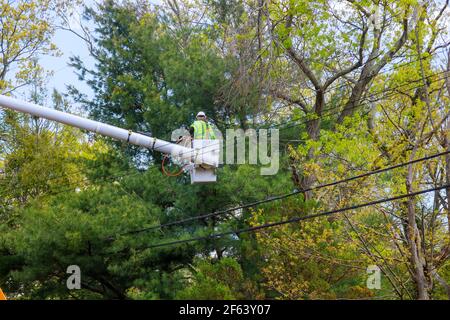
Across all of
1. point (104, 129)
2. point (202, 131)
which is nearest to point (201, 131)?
point (202, 131)

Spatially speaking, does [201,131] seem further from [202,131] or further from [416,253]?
[416,253]

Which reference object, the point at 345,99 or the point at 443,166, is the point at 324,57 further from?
the point at 443,166

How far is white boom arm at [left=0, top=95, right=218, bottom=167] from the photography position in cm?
991

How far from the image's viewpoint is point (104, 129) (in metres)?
10.1

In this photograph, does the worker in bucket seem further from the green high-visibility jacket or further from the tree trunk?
the tree trunk

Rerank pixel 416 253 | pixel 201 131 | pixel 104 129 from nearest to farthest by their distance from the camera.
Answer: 1. pixel 104 129
2. pixel 201 131
3. pixel 416 253

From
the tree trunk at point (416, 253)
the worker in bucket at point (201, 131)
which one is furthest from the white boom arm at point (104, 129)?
the tree trunk at point (416, 253)

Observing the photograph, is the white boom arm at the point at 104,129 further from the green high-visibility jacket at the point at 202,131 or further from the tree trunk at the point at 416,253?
the tree trunk at the point at 416,253

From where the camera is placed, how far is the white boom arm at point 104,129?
991 centimetres

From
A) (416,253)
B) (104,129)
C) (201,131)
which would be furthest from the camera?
(416,253)

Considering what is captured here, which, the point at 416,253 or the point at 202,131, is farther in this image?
the point at 416,253

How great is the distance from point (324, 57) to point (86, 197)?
7.63 meters

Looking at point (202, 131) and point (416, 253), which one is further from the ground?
point (202, 131)
